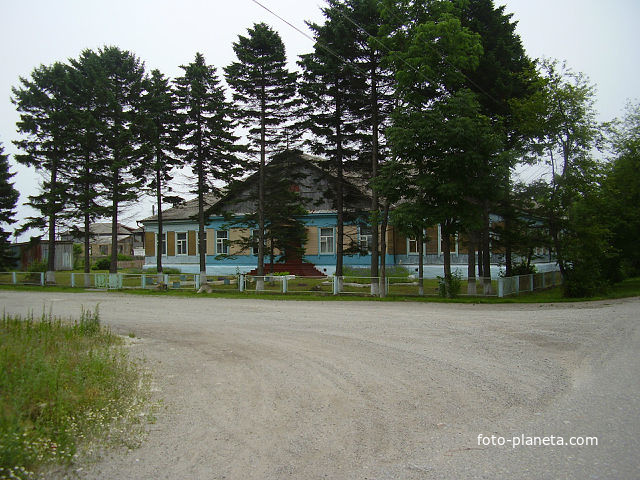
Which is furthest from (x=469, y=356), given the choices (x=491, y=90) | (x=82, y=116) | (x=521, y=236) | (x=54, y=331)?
(x=82, y=116)

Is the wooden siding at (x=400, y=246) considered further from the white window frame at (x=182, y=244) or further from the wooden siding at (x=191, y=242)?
the white window frame at (x=182, y=244)

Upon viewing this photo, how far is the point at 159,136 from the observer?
27469 mm

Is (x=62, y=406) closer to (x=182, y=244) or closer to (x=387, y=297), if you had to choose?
(x=387, y=297)

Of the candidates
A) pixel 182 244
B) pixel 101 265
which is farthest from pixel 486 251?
pixel 101 265

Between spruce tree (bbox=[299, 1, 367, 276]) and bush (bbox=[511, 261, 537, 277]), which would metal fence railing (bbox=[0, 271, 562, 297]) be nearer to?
bush (bbox=[511, 261, 537, 277])

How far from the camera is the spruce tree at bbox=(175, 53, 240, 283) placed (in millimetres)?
25281

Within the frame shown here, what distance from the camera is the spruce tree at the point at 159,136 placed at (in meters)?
26.6

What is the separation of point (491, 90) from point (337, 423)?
20838 millimetres

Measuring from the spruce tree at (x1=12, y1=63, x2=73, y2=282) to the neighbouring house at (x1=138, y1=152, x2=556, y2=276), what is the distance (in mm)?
8552

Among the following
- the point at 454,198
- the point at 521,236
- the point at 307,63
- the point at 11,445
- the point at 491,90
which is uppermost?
the point at 307,63

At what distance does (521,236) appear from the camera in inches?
850

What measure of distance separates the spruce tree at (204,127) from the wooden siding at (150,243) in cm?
1887

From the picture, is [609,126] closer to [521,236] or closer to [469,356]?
[521,236]

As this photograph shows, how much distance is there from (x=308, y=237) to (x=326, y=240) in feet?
4.91
